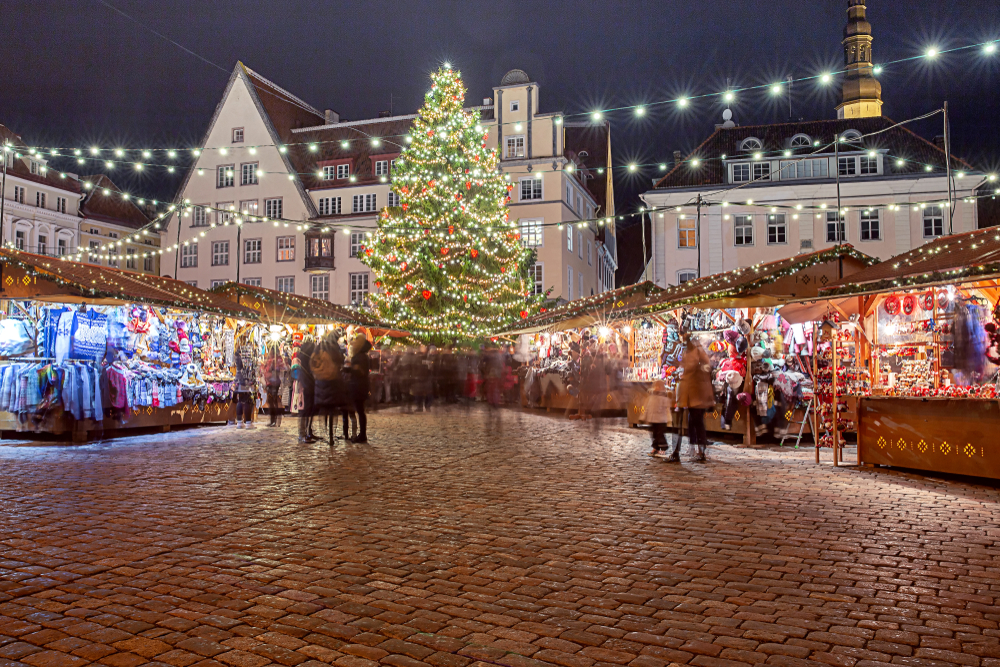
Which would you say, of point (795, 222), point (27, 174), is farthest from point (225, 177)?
point (795, 222)

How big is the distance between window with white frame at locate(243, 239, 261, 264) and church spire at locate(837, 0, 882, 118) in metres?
41.2

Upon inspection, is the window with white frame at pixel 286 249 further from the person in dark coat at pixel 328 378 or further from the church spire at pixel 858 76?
the church spire at pixel 858 76

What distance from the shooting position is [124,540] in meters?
5.76

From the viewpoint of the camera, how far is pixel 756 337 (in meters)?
13.9

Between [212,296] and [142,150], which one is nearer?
[142,150]

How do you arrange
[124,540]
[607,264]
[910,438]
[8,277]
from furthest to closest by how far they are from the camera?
[607,264]
[8,277]
[910,438]
[124,540]

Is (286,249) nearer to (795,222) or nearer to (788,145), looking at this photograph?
(795,222)

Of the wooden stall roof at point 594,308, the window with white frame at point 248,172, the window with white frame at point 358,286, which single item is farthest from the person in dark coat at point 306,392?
the window with white frame at point 248,172

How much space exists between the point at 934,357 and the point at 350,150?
4190cm

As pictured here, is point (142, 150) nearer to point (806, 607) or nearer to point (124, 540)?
point (124, 540)

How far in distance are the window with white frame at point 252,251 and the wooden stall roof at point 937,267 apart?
41400 millimetres

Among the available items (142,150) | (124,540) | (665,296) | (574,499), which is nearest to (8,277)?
(142,150)

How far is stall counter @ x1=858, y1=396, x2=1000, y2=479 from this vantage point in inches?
341

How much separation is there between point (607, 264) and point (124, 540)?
189 ft
